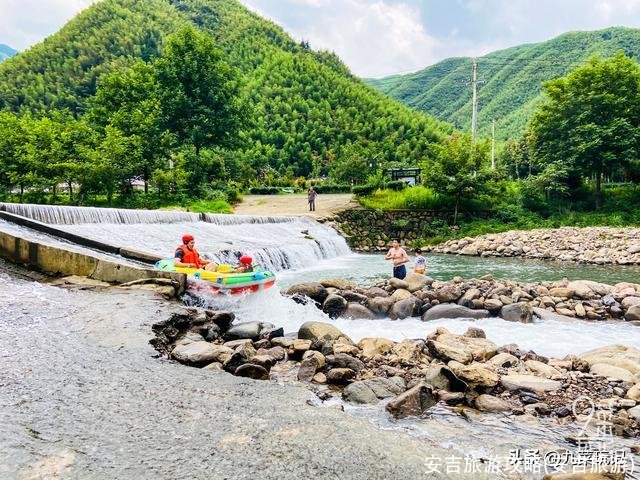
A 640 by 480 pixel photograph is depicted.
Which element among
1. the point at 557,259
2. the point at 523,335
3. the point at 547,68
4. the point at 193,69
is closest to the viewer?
the point at 523,335

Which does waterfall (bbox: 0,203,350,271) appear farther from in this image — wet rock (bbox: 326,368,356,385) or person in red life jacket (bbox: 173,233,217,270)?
wet rock (bbox: 326,368,356,385)

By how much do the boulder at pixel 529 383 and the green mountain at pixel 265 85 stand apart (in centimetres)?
3895

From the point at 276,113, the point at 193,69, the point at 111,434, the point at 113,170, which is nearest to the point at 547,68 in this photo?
the point at 276,113

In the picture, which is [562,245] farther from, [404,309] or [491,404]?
[491,404]

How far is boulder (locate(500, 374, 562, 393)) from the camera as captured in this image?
5543 mm

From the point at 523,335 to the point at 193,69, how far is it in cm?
3074

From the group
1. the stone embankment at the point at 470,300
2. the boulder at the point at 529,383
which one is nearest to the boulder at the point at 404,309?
the stone embankment at the point at 470,300

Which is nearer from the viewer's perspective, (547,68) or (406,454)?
(406,454)

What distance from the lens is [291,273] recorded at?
53.8ft

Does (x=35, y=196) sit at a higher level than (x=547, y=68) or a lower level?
lower

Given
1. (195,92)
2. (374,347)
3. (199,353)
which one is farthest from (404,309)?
(195,92)

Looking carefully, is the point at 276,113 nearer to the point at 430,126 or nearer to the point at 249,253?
the point at 430,126

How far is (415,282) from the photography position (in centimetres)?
1225

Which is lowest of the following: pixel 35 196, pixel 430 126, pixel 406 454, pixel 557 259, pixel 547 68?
pixel 557 259
